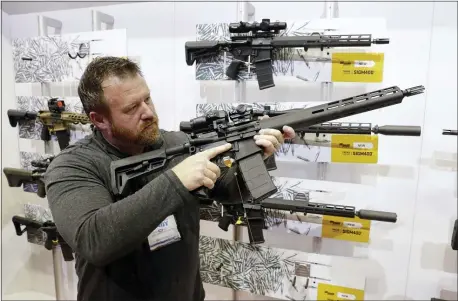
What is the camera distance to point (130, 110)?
41.0 inches

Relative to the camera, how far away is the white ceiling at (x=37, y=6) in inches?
85.3

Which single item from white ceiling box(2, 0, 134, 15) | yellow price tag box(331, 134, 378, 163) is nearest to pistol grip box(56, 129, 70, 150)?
white ceiling box(2, 0, 134, 15)

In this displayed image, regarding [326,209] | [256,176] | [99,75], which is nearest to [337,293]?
[326,209]

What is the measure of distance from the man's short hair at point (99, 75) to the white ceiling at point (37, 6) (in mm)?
1312

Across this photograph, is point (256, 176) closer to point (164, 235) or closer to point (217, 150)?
point (217, 150)

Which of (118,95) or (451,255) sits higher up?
(118,95)

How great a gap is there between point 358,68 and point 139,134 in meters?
1.05

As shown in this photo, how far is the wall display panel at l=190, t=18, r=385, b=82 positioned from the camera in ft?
4.98

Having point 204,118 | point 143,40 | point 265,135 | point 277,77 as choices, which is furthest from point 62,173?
point 143,40

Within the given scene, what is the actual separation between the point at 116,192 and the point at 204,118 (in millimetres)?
379

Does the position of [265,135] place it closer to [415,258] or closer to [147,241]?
[147,241]

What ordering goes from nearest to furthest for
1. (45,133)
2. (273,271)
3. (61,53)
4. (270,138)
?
(270,138) → (273,271) → (61,53) → (45,133)

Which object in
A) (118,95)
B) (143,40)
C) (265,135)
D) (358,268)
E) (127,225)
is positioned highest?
(143,40)

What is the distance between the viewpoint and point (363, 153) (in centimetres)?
159
